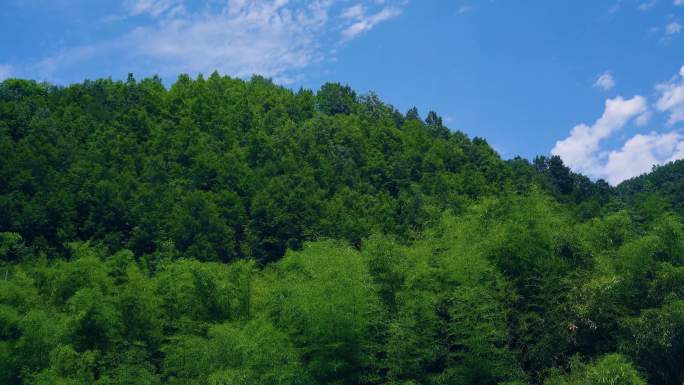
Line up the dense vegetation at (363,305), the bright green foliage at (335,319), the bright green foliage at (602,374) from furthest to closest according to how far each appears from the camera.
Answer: the bright green foliage at (335,319) → the dense vegetation at (363,305) → the bright green foliage at (602,374)

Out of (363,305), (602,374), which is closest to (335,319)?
(363,305)

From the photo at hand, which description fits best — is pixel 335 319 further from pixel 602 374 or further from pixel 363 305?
pixel 602 374

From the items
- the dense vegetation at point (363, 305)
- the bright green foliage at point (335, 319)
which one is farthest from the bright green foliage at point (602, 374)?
the bright green foliage at point (335, 319)

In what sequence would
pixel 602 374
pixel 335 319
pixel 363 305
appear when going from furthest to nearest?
pixel 363 305 < pixel 335 319 < pixel 602 374

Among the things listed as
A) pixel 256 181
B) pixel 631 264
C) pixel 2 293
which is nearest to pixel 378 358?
pixel 631 264

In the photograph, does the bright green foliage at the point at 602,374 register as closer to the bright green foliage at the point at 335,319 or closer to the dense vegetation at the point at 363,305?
the dense vegetation at the point at 363,305

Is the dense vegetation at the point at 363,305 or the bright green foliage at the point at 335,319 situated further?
the bright green foliage at the point at 335,319

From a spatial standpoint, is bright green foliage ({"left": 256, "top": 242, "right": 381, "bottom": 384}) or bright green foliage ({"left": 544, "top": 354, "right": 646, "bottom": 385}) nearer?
bright green foliage ({"left": 544, "top": 354, "right": 646, "bottom": 385})

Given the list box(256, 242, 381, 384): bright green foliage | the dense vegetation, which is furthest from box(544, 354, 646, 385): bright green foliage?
box(256, 242, 381, 384): bright green foliage

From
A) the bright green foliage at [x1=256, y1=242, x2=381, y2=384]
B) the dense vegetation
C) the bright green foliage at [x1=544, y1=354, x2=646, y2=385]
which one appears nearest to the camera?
the bright green foliage at [x1=544, y1=354, x2=646, y2=385]

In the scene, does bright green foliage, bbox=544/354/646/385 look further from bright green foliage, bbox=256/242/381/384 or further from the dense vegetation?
bright green foliage, bbox=256/242/381/384

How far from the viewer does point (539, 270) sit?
19.5 m

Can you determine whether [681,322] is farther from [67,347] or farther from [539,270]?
[67,347]

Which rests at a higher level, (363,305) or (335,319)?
(363,305)
